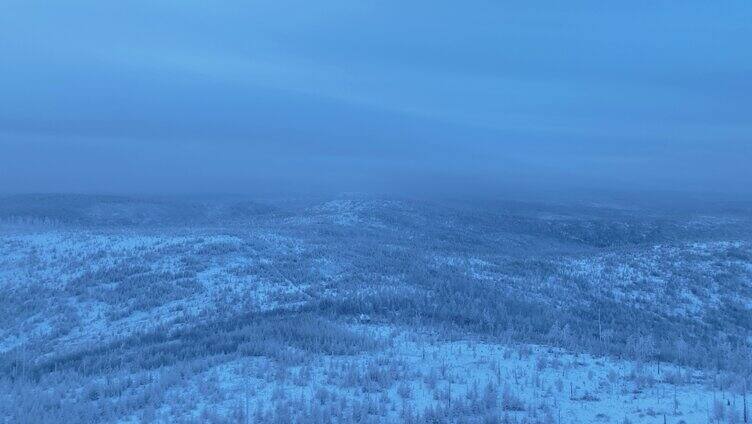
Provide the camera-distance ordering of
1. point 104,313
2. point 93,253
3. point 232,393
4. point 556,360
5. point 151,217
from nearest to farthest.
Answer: point 232,393 < point 556,360 < point 104,313 < point 93,253 < point 151,217

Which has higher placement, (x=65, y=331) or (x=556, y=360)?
(x=556, y=360)

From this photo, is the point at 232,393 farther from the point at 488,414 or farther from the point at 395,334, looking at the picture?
the point at 395,334

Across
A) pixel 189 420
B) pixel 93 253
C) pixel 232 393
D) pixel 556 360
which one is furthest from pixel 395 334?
pixel 93 253

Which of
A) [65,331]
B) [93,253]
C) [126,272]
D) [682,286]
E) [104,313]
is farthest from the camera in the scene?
[682,286]

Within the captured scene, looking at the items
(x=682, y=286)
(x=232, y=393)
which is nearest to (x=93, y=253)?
(x=232, y=393)

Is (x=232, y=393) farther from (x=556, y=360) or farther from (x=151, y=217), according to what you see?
(x=151, y=217)

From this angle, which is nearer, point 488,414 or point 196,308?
point 488,414
